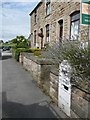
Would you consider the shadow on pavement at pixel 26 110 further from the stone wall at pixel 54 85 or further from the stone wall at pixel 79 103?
the stone wall at pixel 79 103

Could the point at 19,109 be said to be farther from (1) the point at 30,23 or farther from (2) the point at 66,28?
(1) the point at 30,23

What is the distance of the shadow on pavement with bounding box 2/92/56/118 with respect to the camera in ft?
19.4

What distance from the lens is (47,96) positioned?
7820mm

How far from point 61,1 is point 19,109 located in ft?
35.0

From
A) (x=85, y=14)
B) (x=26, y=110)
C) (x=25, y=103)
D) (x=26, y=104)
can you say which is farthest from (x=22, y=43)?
(x=85, y=14)

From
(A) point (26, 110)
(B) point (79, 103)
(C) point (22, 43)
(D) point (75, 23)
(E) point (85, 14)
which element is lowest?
(A) point (26, 110)

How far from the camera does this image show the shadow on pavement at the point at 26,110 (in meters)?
5.93

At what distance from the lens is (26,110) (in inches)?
251

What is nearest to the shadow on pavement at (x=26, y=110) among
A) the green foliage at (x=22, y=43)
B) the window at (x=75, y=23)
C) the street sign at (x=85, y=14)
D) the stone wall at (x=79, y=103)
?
the stone wall at (x=79, y=103)

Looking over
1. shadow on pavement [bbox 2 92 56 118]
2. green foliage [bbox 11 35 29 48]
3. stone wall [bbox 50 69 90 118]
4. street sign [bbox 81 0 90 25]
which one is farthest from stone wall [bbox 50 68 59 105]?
green foliage [bbox 11 35 29 48]

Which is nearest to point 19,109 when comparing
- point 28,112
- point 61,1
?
point 28,112

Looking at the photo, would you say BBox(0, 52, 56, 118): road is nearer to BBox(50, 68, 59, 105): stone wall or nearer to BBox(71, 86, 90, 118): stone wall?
BBox(50, 68, 59, 105): stone wall

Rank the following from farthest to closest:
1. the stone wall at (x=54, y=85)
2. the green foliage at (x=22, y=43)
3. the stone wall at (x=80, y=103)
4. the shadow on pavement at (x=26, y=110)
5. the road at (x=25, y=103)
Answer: the green foliage at (x=22, y=43), the stone wall at (x=54, y=85), the road at (x=25, y=103), the shadow on pavement at (x=26, y=110), the stone wall at (x=80, y=103)

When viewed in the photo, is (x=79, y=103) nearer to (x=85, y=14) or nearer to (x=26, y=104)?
(x=85, y=14)
